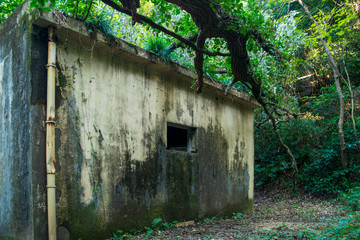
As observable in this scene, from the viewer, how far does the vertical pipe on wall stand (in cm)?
358

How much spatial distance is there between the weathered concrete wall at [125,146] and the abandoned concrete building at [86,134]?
0.02 m

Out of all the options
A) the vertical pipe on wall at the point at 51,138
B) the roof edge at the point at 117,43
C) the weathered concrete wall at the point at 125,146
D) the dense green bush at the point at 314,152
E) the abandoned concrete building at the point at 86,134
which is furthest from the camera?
the dense green bush at the point at 314,152

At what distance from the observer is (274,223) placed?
20.8 ft

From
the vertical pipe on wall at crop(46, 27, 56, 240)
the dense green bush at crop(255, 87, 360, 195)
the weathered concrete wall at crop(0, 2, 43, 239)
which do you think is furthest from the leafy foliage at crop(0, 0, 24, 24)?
the dense green bush at crop(255, 87, 360, 195)

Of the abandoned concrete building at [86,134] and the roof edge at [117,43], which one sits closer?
the abandoned concrete building at [86,134]

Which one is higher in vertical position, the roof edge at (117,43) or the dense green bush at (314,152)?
the roof edge at (117,43)

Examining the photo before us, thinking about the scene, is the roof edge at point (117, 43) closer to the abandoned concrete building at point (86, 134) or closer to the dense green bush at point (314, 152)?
the abandoned concrete building at point (86, 134)

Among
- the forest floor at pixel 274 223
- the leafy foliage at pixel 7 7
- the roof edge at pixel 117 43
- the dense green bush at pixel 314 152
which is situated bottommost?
the forest floor at pixel 274 223

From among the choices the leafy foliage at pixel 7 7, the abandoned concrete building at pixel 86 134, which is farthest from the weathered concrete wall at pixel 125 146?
the leafy foliage at pixel 7 7

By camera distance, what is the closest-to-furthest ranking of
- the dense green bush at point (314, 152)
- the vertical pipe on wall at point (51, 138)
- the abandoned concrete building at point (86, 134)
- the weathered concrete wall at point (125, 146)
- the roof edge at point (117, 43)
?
the vertical pipe on wall at point (51, 138), the abandoned concrete building at point (86, 134), the roof edge at point (117, 43), the weathered concrete wall at point (125, 146), the dense green bush at point (314, 152)

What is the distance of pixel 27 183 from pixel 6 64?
182cm

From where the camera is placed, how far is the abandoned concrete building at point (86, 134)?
3.73 m

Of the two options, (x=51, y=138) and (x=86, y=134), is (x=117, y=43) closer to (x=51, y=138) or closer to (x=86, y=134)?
(x=86, y=134)

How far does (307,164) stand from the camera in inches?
447
